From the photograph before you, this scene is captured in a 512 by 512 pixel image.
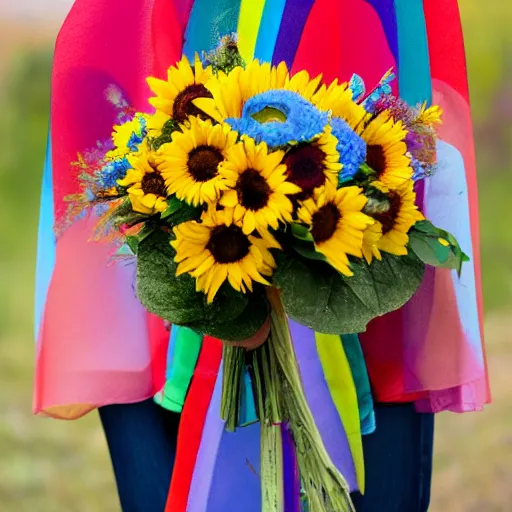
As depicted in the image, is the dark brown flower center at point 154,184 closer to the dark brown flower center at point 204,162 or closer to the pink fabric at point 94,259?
the dark brown flower center at point 204,162

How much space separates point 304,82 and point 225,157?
12cm

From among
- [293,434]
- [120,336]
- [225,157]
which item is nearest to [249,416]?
[293,434]

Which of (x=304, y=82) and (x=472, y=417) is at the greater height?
(x=304, y=82)

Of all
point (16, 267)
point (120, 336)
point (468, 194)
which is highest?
point (468, 194)

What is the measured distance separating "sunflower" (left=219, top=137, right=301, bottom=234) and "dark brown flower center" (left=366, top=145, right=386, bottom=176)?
0.30 feet

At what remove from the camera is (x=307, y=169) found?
571mm

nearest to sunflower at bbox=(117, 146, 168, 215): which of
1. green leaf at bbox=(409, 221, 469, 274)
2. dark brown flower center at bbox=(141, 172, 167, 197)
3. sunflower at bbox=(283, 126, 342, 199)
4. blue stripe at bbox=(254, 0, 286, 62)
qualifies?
dark brown flower center at bbox=(141, 172, 167, 197)

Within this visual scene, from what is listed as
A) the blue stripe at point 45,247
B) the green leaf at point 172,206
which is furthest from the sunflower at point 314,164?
the blue stripe at point 45,247

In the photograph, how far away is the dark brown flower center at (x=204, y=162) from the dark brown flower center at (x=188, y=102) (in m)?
0.05

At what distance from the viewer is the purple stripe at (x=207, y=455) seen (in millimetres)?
951

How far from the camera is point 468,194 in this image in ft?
3.20

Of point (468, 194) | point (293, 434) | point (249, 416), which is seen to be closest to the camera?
point (293, 434)

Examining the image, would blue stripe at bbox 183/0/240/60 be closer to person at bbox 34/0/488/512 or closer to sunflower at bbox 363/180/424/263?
person at bbox 34/0/488/512

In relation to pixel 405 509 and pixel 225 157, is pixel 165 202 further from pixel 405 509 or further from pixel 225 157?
pixel 405 509
